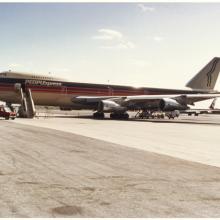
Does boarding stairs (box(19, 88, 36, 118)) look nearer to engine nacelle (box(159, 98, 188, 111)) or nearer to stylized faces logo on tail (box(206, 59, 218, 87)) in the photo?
engine nacelle (box(159, 98, 188, 111))

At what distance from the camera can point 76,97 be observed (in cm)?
4528

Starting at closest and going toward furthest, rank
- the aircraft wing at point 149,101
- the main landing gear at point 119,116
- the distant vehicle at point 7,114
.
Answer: the distant vehicle at point 7,114 < the aircraft wing at point 149,101 < the main landing gear at point 119,116

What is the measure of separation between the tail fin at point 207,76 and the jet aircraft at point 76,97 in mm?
10304

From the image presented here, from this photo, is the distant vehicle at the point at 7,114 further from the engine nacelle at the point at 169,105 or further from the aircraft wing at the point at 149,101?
the engine nacelle at the point at 169,105

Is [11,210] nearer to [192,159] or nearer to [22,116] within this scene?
[192,159]

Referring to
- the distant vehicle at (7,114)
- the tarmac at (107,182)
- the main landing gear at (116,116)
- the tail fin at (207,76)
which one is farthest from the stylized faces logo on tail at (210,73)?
the tarmac at (107,182)

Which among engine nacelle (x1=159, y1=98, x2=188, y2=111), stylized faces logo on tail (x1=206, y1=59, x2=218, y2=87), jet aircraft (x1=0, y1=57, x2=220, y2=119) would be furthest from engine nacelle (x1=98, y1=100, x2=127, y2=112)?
stylized faces logo on tail (x1=206, y1=59, x2=218, y2=87)

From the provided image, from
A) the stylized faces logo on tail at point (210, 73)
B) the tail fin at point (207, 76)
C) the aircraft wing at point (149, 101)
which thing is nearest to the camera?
the aircraft wing at point (149, 101)

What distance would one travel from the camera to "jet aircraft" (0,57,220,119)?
41.7m

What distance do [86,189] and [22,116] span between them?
37.4 meters

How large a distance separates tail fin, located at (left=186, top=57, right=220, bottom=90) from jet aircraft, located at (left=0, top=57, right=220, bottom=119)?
10.3m

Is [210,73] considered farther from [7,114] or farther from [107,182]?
[107,182]

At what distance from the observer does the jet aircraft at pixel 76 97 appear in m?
41.7

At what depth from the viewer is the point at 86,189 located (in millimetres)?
8188
